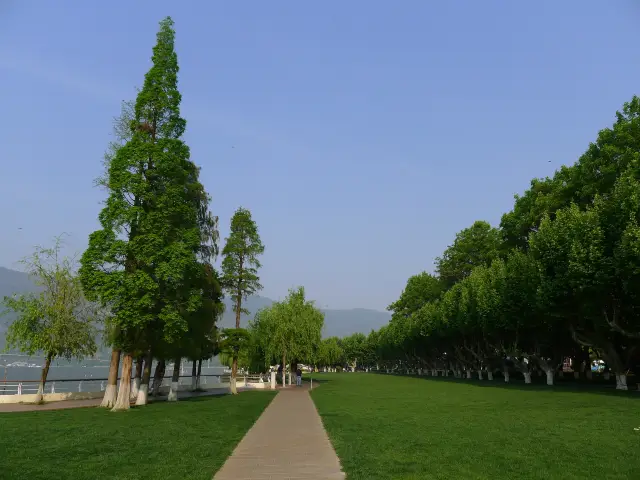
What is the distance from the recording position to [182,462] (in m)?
10.6

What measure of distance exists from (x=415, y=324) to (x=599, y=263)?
143 ft

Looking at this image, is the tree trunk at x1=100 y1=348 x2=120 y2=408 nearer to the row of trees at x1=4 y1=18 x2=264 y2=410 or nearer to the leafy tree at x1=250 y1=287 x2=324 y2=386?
the row of trees at x1=4 y1=18 x2=264 y2=410

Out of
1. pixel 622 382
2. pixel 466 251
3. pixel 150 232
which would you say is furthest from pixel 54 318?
pixel 466 251

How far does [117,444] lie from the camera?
513 inches

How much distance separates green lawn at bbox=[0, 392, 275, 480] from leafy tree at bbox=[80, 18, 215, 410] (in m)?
4.60

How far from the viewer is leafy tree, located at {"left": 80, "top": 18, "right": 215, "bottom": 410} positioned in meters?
23.3

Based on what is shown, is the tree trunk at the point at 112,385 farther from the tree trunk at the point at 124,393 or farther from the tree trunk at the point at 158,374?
the tree trunk at the point at 158,374

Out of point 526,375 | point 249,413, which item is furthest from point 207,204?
point 526,375

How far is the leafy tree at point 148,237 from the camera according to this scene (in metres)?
23.3

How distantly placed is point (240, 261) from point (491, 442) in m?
34.6

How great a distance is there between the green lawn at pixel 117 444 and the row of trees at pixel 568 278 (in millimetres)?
21621

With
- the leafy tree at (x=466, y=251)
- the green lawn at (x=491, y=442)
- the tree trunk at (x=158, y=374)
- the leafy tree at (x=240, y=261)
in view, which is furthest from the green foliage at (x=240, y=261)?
the leafy tree at (x=466, y=251)

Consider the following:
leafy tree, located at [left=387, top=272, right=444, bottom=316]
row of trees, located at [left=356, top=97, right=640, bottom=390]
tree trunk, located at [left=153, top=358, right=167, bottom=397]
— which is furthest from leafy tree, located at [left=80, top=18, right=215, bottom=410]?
leafy tree, located at [left=387, top=272, right=444, bottom=316]

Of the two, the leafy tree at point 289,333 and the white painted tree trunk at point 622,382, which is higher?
the leafy tree at point 289,333
